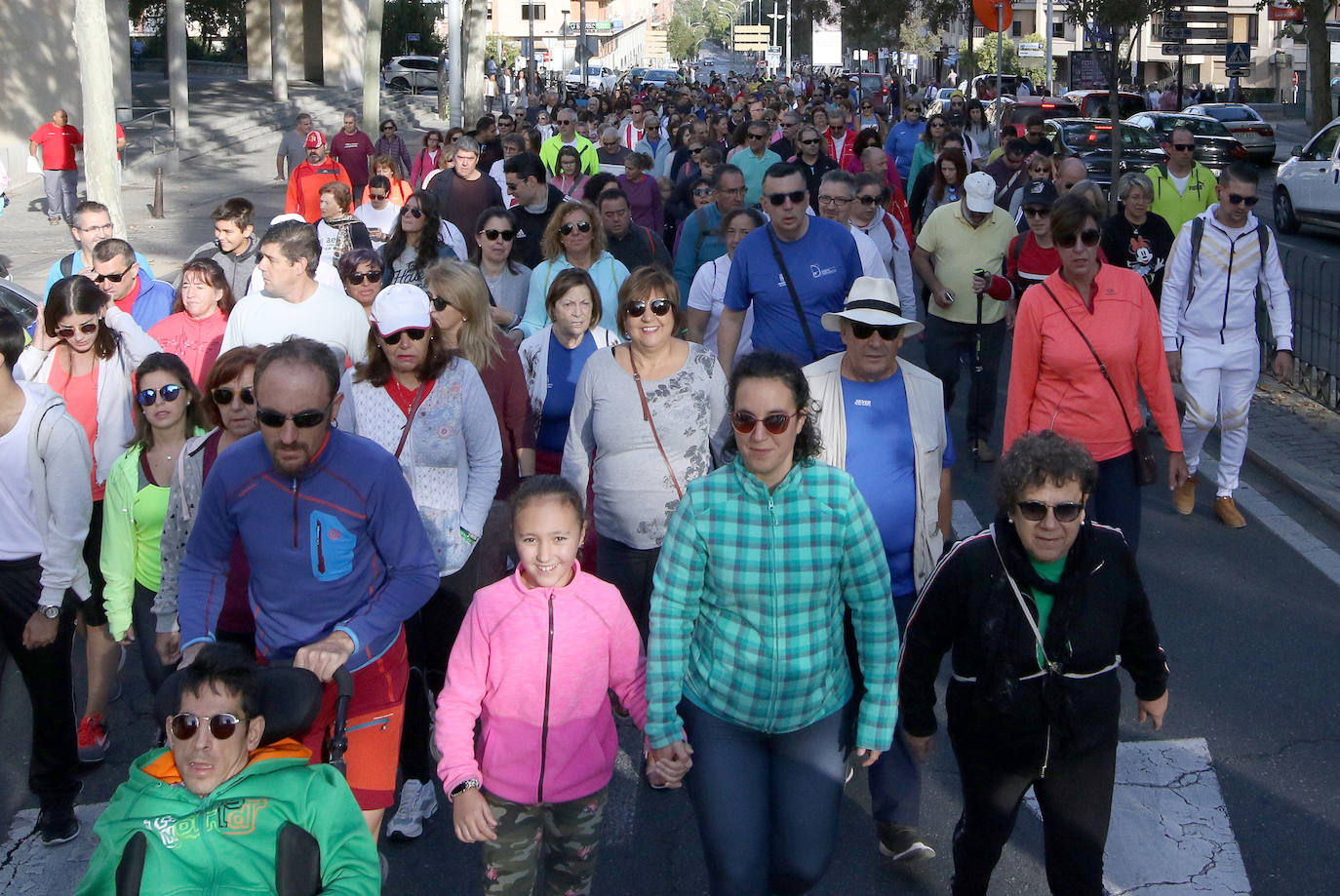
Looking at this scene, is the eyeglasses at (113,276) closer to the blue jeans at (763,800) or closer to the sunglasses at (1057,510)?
the blue jeans at (763,800)

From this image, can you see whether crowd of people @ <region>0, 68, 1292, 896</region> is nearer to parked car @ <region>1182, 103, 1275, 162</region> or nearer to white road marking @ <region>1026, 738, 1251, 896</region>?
white road marking @ <region>1026, 738, 1251, 896</region>

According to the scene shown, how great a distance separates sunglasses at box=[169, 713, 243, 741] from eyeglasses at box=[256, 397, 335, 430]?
0.89 metres

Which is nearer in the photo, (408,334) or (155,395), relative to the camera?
(408,334)

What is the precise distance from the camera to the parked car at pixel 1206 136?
29.4 meters

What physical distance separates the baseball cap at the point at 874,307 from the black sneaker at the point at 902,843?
1568 millimetres

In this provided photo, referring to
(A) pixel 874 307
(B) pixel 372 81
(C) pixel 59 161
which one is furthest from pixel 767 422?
(B) pixel 372 81

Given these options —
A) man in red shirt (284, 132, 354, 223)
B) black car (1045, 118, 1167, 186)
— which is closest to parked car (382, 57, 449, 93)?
black car (1045, 118, 1167, 186)

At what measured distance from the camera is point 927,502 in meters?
4.50

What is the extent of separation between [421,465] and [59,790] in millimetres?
1642

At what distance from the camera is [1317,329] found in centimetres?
1165

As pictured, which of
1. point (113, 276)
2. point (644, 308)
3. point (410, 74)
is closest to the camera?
point (644, 308)

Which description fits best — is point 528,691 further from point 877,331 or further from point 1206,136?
point 1206,136

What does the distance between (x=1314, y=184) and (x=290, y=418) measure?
22.0 m

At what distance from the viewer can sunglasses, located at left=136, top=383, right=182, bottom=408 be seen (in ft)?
16.5
